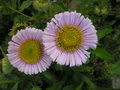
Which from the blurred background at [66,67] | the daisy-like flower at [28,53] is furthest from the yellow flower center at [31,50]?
the blurred background at [66,67]

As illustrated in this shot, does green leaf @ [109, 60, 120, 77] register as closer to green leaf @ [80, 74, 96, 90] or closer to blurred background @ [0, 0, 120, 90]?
blurred background @ [0, 0, 120, 90]

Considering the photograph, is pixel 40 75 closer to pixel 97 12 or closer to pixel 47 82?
A: pixel 47 82

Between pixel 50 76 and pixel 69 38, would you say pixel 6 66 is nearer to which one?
pixel 50 76

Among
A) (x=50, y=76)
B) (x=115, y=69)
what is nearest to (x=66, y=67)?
(x=50, y=76)

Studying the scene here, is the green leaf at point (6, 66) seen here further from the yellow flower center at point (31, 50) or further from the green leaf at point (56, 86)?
the green leaf at point (56, 86)

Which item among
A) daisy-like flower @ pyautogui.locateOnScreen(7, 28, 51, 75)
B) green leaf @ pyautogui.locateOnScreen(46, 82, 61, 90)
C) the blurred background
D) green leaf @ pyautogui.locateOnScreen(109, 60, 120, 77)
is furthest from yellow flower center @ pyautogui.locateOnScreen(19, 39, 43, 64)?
green leaf @ pyautogui.locateOnScreen(109, 60, 120, 77)
